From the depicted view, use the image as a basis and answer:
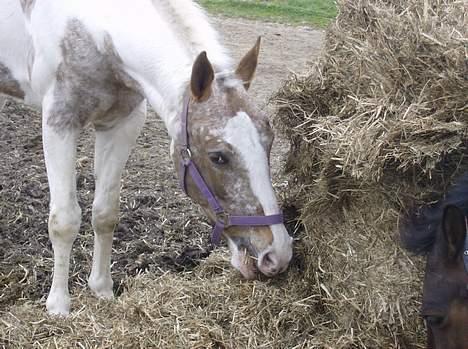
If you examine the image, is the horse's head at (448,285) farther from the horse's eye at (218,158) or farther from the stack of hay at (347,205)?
the horse's eye at (218,158)

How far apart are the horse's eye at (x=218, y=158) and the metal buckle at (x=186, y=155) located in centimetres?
12

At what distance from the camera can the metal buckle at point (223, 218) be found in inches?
130

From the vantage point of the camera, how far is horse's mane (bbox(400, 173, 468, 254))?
297cm

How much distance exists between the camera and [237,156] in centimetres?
317

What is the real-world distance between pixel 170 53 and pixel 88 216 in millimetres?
1746

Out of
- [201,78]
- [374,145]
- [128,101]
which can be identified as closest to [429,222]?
[374,145]

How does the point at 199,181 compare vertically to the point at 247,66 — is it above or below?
below

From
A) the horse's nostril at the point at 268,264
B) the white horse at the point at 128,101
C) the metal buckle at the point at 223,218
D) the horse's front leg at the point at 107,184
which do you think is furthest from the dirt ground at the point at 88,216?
the horse's nostril at the point at 268,264

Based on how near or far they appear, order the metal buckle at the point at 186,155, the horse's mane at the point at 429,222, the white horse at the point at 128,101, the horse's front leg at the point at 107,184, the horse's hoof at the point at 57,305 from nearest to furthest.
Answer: the horse's mane at the point at 429,222
the white horse at the point at 128,101
the metal buckle at the point at 186,155
the horse's hoof at the point at 57,305
the horse's front leg at the point at 107,184

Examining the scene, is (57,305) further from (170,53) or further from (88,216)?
(170,53)

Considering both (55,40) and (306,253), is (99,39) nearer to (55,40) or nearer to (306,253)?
(55,40)

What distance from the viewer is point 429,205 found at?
318 centimetres

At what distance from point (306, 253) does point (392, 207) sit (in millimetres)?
607

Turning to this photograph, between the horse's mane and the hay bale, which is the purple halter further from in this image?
the horse's mane
